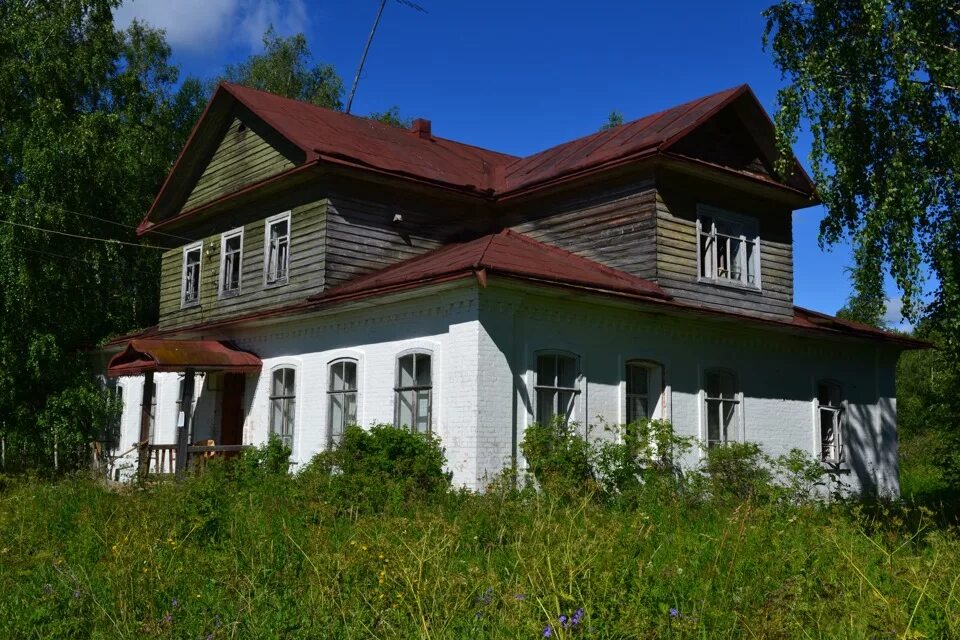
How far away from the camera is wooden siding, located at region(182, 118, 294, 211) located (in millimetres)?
16703

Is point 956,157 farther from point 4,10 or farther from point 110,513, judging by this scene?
point 4,10

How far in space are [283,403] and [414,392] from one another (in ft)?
11.8

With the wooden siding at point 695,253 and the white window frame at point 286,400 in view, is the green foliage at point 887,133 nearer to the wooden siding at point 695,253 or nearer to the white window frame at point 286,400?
the wooden siding at point 695,253

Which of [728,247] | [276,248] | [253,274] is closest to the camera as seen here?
[728,247]

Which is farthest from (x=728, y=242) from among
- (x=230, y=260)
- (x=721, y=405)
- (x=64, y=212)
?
(x=64, y=212)

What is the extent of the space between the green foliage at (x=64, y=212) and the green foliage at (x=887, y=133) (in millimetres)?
14927

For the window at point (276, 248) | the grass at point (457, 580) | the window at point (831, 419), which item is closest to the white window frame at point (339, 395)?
the window at point (276, 248)

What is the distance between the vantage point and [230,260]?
1773cm

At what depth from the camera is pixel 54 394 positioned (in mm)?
19609

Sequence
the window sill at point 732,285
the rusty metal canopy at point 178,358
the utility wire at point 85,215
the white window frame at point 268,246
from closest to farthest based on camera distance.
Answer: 1. the rusty metal canopy at point 178,358
2. the window sill at point 732,285
3. the white window frame at point 268,246
4. the utility wire at point 85,215

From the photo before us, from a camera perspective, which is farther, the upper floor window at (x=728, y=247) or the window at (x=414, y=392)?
the upper floor window at (x=728, y=247)

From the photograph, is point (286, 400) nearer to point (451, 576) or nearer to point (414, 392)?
point (414, 392)

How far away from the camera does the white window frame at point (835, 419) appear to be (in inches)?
640

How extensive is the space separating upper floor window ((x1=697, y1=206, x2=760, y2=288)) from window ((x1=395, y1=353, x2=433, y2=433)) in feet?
16.9
